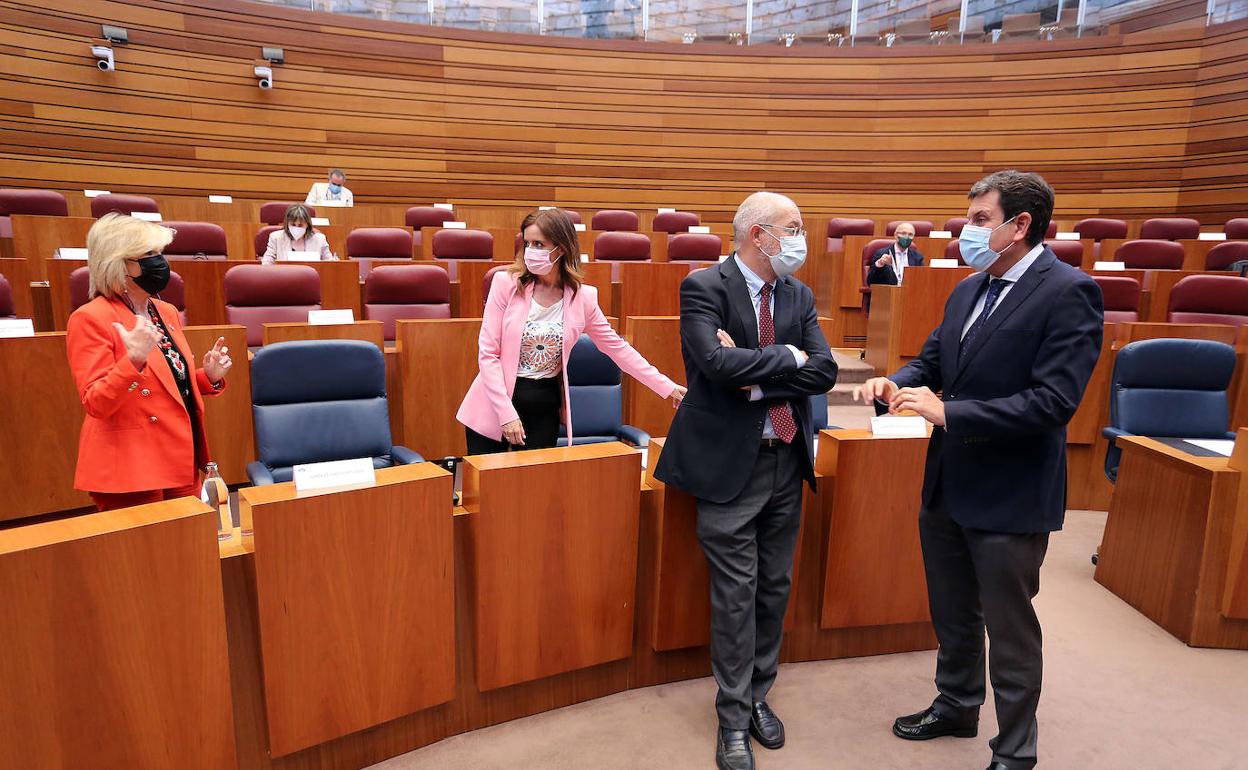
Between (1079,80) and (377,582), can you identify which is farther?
(1079,80)

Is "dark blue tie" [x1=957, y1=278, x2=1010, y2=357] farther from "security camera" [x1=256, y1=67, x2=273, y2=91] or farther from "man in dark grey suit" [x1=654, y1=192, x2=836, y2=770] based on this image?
"security camera" [x1=256, y1=67, x2=273, y2=91]

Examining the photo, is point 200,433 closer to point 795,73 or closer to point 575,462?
point 575,462

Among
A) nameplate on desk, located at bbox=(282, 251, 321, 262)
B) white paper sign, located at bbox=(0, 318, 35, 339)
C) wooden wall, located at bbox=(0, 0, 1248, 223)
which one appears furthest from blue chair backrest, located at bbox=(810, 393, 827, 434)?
wooden wall, located at bbox=(0, 0, 1248, 223)

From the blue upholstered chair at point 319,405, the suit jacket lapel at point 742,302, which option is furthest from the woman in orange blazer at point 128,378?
the suit jacket lapel at point 742,302

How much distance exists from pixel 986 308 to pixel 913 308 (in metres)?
2.23

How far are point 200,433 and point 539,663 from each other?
Answer: 2.51 ft

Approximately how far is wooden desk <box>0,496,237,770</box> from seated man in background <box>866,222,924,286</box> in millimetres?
3267

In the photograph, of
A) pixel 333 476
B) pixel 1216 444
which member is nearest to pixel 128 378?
pixel 333 476

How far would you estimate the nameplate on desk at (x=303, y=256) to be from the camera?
9.70ft

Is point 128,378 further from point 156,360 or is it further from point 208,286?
point 208,286

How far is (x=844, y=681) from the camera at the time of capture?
155 centimetres

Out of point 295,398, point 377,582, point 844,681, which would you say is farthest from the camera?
point 295,398

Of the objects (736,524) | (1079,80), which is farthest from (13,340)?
(1079,80)

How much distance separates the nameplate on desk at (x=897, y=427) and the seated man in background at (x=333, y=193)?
447 cm
